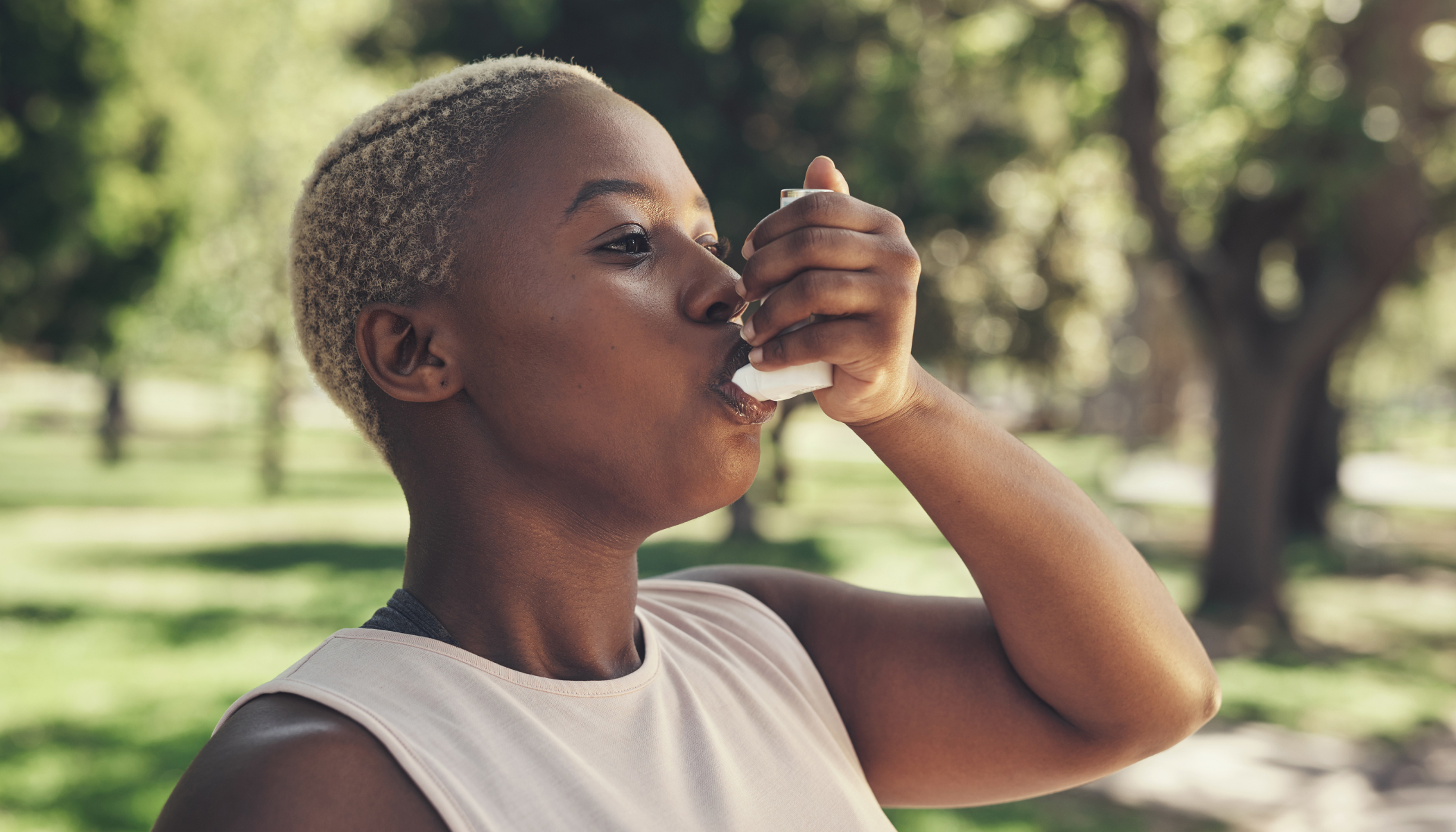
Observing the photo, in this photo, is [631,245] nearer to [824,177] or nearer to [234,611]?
[824,177]

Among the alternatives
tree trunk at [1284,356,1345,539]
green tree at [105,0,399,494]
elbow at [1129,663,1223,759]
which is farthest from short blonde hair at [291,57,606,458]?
tree trunk at [1284,356,1345,539]

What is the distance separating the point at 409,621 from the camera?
150cm

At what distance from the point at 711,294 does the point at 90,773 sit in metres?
5.66

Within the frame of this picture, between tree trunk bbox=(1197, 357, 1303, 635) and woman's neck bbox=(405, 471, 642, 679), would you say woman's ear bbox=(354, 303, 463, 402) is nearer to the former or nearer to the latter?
woman's neck bbox=(405, 471, 642, 679)

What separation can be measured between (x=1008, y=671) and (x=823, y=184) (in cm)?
91

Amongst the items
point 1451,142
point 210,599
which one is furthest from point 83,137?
point 1451,142

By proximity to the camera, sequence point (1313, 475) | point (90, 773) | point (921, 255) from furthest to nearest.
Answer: point (1313, 475) → point (921, 255) → point (90, 773)

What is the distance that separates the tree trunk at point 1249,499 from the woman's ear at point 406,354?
1039 centimetres

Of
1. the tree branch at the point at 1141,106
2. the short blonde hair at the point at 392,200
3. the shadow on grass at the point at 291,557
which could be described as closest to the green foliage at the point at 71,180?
the shadow on grass at the point at 291,557

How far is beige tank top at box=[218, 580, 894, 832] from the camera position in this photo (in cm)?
126

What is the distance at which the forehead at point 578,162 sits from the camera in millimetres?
1481

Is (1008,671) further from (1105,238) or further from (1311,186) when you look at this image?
(1105,238)

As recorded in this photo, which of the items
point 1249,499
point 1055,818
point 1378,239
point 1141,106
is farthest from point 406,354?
point 1249,499

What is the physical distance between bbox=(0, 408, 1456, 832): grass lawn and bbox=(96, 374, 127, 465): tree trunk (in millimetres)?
→ 1491
